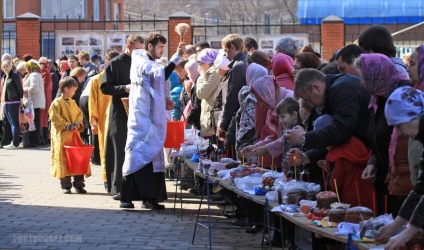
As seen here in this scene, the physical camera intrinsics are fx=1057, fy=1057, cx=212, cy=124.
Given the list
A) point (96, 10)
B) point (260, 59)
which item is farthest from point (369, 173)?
point (96, 10)

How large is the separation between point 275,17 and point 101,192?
60329mm

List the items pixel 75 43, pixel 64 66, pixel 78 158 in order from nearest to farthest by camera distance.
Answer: pixel 78 158
pixel 64 66
pixel 75 43

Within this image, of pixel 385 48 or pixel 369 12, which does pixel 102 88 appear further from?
pixel 369 12

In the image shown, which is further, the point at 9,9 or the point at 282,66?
the point at 9,9

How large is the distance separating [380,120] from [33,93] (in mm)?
16612

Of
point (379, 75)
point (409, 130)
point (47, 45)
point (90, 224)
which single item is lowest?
point (90, 224)

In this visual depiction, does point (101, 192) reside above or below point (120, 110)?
below

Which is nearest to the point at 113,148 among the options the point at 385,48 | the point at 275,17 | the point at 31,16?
the point at 385,48

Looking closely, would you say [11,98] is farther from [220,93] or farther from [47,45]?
[220,93]

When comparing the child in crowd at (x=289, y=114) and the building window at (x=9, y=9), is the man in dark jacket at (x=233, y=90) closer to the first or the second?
the child in crowd at (x=289, y=114)

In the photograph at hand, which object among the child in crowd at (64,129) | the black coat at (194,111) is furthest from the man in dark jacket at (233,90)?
the child in crowd at (64,129)

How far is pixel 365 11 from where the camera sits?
56.6m

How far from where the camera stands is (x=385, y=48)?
8.62m

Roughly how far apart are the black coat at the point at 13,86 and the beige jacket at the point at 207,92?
9.69 meters
